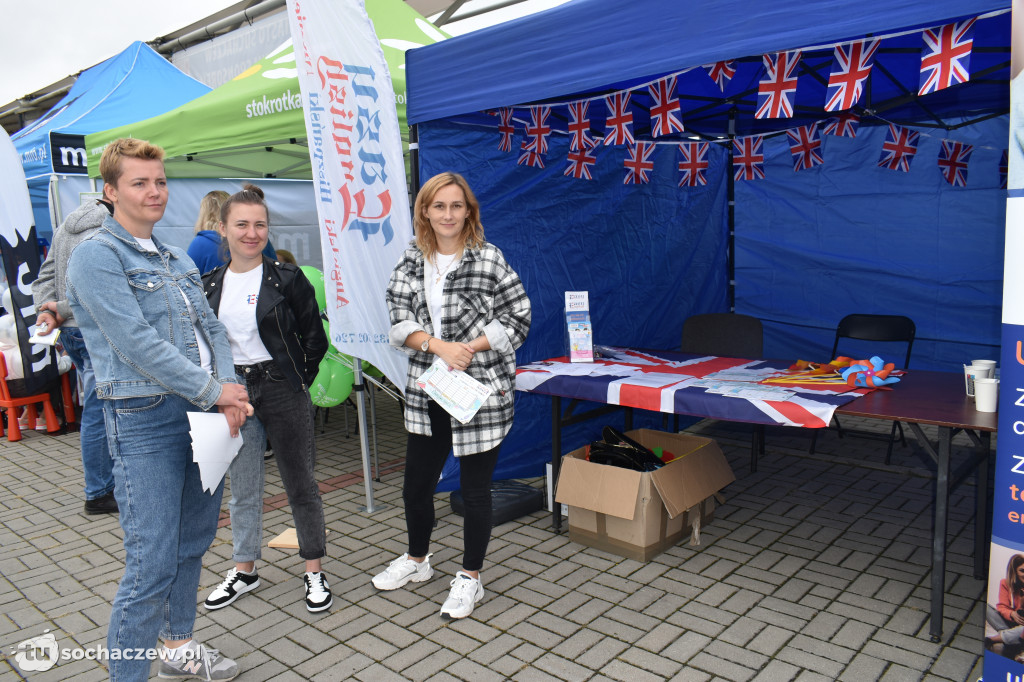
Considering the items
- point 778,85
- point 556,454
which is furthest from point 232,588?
point 778,85

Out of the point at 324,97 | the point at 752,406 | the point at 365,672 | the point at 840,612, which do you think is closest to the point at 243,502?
the point at 365,672

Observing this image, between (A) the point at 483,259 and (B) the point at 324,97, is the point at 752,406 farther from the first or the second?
(B) the point at 324,97

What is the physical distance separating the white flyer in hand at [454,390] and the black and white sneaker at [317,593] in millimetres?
943

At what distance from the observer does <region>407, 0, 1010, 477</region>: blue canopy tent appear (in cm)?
293

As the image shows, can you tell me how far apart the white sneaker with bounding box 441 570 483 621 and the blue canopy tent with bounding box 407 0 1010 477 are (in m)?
1.47

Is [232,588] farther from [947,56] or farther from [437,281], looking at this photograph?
[947,56]

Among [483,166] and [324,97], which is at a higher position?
[324,97]

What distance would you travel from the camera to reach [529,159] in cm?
413

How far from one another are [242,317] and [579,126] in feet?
7.52

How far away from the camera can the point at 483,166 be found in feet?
13.1

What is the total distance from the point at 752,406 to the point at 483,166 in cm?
204

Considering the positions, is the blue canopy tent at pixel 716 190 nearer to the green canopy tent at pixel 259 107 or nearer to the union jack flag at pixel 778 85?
the union jack flag at pixel 778 85

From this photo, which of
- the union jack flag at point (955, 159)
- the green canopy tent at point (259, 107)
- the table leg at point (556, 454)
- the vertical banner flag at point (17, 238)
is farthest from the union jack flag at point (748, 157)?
the vertical banner flag at point (17, 238)

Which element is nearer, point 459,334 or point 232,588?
point 459,334
